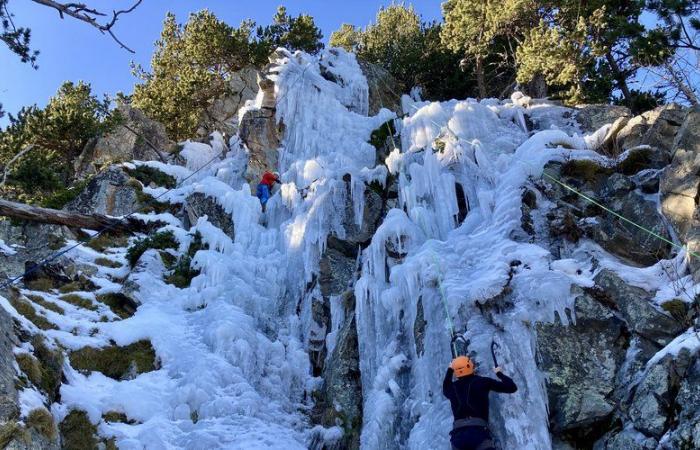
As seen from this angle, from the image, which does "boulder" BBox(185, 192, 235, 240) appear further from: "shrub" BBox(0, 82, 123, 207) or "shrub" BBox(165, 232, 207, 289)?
"shrub" BBox(0, 82, 123, 207)

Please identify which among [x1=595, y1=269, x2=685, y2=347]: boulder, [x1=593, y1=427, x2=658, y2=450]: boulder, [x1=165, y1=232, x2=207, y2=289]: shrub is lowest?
[x1=593, y1=427, x2=658, y2=450]: boulder

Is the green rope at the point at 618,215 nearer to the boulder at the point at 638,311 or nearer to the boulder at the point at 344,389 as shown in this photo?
the boulder at the point at 638,311

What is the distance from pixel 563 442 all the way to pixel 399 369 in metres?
2.57

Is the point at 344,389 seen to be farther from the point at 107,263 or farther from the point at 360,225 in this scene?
the point at 107,263

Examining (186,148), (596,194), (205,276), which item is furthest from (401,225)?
(186,148)

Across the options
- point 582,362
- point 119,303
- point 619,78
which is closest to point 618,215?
point 582,362

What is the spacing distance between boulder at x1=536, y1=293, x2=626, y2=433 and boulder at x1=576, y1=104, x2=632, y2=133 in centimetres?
731

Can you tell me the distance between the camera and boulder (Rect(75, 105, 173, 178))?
21.1 metres

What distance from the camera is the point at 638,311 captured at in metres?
7.18

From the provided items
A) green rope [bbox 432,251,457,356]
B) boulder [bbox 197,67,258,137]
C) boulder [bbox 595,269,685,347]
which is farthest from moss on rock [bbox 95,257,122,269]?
boulder [bbox 197,67,258,137]

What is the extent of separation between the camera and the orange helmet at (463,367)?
6.54 meters

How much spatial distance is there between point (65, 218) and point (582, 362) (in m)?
11.5


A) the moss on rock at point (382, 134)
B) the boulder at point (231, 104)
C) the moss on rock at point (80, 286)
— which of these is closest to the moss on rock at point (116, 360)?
the moss on rock at point (80, 286)

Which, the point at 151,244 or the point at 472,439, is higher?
the point at 151,244
